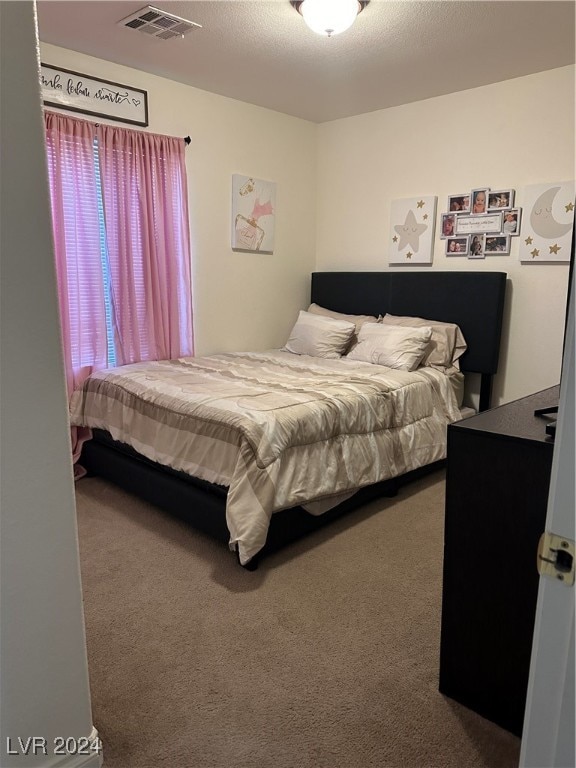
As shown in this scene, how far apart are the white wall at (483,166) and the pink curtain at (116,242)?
148 centimetres

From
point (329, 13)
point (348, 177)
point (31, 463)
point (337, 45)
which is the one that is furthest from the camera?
point (348, 177)

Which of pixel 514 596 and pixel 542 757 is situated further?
pixel 514 596

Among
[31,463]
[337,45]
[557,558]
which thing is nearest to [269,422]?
[31,463]

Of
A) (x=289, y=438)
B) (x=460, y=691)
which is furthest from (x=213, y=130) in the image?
(x=460, y=691)

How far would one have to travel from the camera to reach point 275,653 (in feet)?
6.08

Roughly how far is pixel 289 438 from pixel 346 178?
2.92 m

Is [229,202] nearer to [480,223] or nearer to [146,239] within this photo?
[146,239]

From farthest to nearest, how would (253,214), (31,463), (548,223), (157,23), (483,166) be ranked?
(253,214) < (483,166) < (548,223) < (157,23) < (31,463)

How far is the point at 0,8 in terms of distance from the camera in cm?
100

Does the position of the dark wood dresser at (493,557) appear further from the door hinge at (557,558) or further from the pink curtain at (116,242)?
the pink curtain at (116,242)

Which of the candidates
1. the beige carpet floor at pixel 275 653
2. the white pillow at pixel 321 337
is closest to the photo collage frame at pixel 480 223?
the white pillow at pixel 321 337

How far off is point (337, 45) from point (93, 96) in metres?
1.49

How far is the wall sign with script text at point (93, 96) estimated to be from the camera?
10.2 ft

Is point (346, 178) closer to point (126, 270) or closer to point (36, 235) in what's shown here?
point (126, 270)
